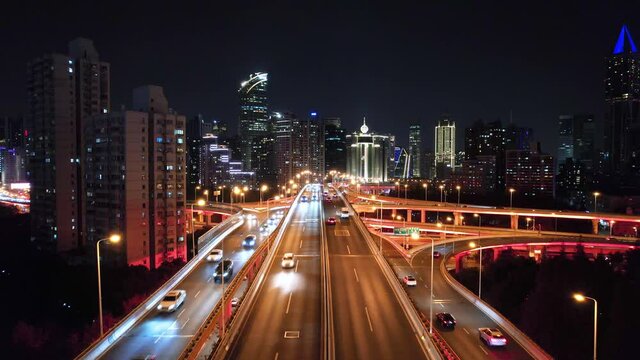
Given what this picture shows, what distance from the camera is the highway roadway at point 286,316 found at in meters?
18.8

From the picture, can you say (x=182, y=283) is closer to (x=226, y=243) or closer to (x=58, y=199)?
(x=226, y=243)

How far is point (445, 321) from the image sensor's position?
2588cm

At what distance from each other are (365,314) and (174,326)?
8874 mm

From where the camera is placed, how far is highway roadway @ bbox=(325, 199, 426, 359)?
19234mm

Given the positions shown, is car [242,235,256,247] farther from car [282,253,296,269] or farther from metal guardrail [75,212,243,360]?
car [282,253,296,269]

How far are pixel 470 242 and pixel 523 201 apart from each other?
68397 mm

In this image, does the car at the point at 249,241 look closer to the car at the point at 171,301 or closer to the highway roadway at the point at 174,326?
the highway roadway at the point at 174,326

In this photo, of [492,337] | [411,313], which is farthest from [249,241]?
[492,337]

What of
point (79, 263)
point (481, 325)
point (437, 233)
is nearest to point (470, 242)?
point (437, 233)

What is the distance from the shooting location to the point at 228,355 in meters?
18.3

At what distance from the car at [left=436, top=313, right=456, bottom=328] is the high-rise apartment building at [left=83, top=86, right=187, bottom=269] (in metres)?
43.7

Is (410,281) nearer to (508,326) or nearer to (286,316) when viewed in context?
(508,326)

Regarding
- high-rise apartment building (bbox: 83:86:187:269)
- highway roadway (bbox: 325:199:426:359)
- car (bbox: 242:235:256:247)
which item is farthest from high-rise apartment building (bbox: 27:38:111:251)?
highway roadway (bbox: 325:199:426:359)

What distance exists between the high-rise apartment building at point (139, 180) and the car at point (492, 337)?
153 feet
